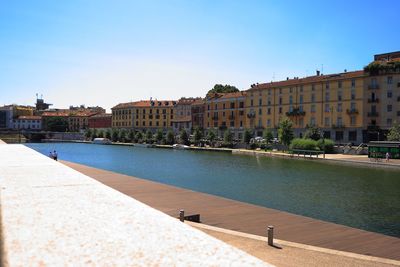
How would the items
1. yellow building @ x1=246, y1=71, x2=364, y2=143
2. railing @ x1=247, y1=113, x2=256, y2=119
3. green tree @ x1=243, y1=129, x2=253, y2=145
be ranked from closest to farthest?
yellow building @ x1=246, y1=71, x2=364, y2=143, green tree @ x1=243, y1=129, x2=253, y2=145, railing @ x1=247, y1=113, x2=256, y2=119

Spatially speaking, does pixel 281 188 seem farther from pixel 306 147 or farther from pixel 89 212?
pixel 306 147

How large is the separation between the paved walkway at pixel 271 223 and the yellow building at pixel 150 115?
13963 centimetres

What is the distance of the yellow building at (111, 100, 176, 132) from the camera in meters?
168

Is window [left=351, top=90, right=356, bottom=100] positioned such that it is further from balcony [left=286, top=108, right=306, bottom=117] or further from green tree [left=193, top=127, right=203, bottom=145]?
green tree [left=193, top=127, right=203, bottom=145]

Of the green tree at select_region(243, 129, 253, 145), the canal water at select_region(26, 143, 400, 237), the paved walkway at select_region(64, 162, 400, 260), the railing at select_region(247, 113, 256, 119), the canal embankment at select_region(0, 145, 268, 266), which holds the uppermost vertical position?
the railing at select_region(247, 113, 256, 119)

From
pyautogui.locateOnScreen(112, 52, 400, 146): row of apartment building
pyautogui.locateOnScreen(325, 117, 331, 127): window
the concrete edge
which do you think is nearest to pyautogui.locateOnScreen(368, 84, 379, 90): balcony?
pyautogui.locateOnScreen(112, 52, 400, 146): row of apartment building

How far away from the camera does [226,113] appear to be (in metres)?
123

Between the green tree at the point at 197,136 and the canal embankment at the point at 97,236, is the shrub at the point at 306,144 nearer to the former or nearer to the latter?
the green tree at the point at 197,136

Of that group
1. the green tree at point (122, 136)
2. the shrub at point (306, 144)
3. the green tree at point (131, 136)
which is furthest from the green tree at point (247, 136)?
the green tree at point (122, 136)

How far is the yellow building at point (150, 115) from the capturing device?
168 metres

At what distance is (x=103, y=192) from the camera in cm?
1309

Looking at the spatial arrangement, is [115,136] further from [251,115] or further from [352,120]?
[352,120]

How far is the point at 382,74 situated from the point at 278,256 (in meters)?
80.4

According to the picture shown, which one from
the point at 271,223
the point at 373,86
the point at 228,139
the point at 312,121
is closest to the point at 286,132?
the point at 312,121
